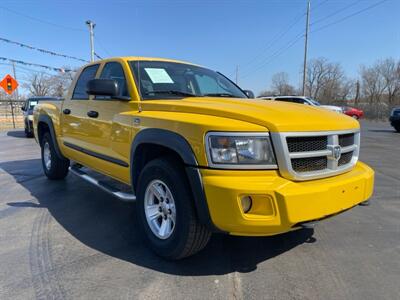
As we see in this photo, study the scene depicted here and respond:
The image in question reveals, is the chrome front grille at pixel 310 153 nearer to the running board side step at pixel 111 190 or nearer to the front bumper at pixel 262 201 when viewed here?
Answer: the front bumper at pixel 262 201

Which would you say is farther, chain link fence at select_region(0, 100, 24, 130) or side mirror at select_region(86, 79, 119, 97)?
chain link fence at select_region(0, 100, 24, 130)

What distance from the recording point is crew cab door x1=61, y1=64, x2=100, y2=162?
472 cm

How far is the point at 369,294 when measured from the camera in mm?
2631

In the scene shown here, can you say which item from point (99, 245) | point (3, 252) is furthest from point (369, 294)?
point (3, 252)

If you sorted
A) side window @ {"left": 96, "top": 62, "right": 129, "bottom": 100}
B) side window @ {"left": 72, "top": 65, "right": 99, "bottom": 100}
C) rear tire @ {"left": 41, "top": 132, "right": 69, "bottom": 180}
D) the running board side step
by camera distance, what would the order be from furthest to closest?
rear tire @ {"left": 41, "top": 132, "right": 69, "bottom": 180} < side window @ {"left": 72, "top": 65, "right": 99, "bottom": 100} < side window @ {"left": 96, "top": 62, "right": 129, "bottom": 100} < the running board side step

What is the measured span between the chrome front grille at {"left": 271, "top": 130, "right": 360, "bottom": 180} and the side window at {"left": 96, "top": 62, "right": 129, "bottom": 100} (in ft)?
6.59

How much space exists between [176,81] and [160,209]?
5.20 ft

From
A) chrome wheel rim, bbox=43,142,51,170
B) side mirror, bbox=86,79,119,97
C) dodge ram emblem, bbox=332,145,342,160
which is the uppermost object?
side mirror, bbox=86,79,119,97

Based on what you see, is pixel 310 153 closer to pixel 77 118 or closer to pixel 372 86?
pixel 77 118

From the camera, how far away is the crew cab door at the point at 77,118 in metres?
4.72

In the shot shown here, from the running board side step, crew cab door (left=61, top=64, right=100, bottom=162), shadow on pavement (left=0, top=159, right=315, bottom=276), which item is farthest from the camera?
crew cab door (left=61, top=64, right=100, bottom=162)

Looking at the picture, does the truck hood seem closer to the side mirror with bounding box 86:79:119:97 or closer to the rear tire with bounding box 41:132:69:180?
the side mirror with bounding box 86:79:119:97

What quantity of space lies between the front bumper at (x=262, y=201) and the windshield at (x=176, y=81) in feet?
4.99

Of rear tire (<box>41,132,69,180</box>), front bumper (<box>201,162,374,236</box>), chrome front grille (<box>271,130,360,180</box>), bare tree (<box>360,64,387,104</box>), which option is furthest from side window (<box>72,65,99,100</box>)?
bare tree (<box>360,64,387,104</box>)
